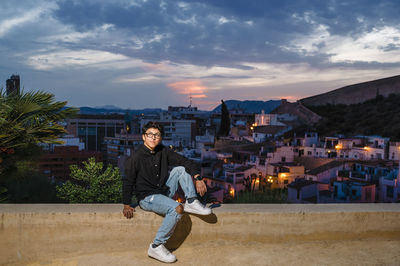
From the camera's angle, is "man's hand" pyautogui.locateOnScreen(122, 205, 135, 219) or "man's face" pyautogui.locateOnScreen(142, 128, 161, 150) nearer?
"man's hand" pyautogui.locateOnScreen(122, 205, 135, 219)

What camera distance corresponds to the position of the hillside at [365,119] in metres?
32.1

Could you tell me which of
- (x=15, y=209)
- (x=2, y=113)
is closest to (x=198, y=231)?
(x=15, y=209)

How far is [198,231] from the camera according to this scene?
2455 mm

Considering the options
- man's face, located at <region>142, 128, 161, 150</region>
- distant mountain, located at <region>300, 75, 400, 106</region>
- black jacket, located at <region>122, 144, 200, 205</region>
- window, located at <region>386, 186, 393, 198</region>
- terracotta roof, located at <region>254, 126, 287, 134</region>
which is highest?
distant mountain, located at <region>300, 75, 400, 106</region>

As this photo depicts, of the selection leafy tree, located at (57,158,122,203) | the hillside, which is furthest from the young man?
the hillside

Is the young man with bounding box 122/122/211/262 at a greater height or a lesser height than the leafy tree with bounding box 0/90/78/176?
lesser

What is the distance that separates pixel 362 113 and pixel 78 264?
44500 mm

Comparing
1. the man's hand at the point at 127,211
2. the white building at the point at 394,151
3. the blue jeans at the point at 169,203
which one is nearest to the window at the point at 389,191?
the white building at the point at 394,151

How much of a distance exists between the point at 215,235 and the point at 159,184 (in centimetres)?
54

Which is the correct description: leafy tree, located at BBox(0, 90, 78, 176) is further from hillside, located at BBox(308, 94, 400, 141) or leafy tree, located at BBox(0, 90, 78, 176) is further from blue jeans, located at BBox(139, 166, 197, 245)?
hillside, located at BBox(308, 94, 400, 141)

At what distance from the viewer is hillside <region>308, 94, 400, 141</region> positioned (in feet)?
105

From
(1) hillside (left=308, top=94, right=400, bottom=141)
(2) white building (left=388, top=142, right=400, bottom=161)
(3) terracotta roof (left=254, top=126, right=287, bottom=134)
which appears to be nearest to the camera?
(2) white building (left=388, top=142, right=400, bottom=161)

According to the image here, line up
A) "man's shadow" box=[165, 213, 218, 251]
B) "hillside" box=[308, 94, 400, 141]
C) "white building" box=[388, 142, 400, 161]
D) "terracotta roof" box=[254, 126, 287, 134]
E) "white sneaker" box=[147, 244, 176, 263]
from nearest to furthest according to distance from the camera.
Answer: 1. "white sneaker" box=[147, 244, 176, 263]
2. "man's shadow" box=[165, 213, 218, 251]
3. "white building" box=[388, 142, 400, 161]
4. "hillside" box=[308, 94, 400, 141]
5. "terracotta roof" box=[254, 126, 287, 134]

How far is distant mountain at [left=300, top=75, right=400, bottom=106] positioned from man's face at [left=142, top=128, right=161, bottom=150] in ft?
173
